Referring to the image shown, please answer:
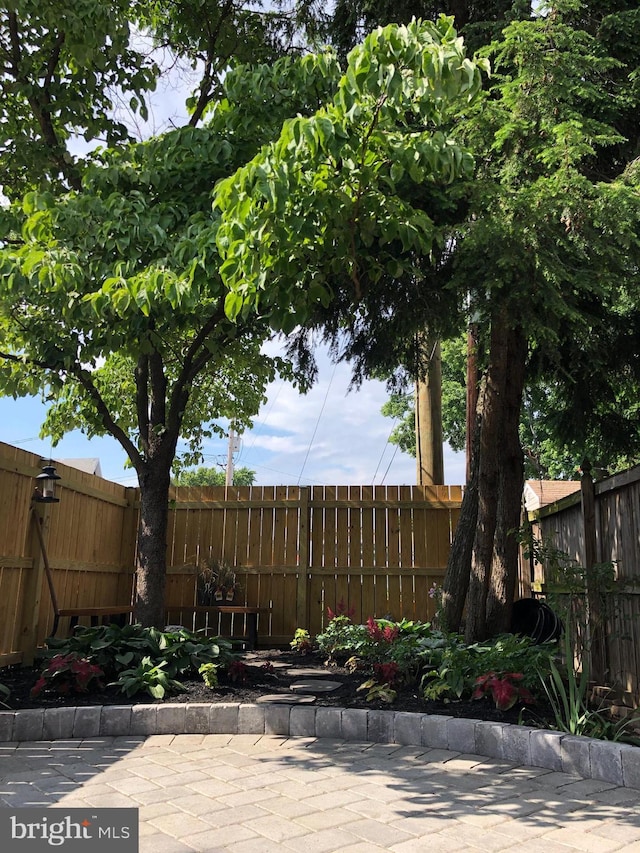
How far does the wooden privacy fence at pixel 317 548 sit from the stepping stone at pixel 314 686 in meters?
3.10

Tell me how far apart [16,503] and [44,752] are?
2579 mm

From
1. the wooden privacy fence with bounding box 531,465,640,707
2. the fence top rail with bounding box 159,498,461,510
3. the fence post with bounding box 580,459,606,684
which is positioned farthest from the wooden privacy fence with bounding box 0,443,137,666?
the fence post with bounding box 580,459,606,684

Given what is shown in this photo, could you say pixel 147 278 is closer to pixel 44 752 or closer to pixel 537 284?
pixel 537 284

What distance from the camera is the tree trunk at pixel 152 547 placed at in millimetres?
6090

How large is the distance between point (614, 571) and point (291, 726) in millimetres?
2452

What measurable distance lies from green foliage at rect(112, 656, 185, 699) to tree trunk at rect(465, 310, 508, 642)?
104 inches

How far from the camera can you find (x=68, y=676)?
502 cm

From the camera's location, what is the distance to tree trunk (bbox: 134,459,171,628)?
20.0ft

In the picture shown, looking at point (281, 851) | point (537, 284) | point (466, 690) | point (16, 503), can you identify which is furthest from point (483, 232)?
point (16, 503)

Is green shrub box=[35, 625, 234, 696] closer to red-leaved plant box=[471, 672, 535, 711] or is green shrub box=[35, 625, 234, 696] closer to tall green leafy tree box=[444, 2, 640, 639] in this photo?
red-leaved plant box=[471, 672, 535, 711]

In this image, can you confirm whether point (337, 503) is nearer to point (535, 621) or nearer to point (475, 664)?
point (535, 621)

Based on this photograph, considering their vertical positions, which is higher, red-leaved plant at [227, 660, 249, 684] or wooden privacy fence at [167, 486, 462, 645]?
wooden privacy fence at [167, 486, 462, 645]

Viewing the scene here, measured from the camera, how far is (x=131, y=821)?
110 inches

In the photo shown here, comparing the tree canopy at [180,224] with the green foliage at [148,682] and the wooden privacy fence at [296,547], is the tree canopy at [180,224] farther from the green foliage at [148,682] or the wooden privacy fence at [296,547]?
the wooden privacy fence at [296,547]
